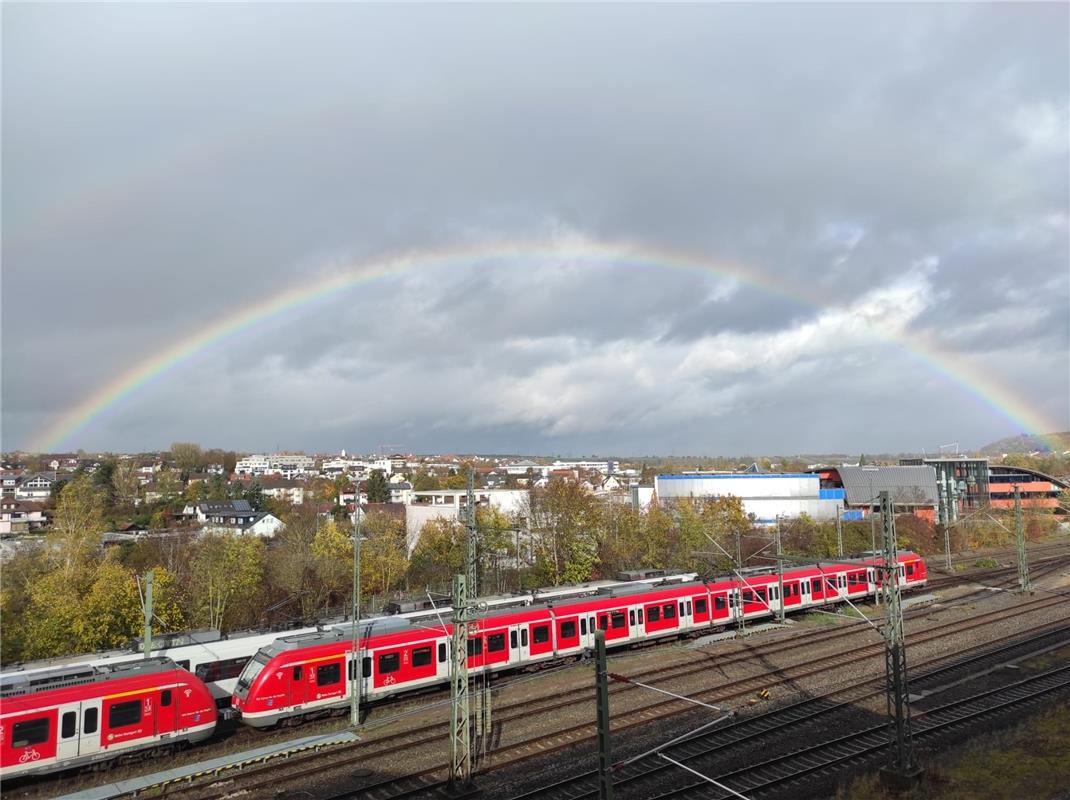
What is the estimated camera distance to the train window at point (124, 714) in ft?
59.2

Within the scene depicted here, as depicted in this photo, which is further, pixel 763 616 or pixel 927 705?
pixel 763 616

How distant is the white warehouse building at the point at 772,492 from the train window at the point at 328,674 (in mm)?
64261

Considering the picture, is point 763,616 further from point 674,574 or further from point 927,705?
point 927,705

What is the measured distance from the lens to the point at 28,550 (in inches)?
1563

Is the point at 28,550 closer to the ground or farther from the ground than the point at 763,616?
farther from the ground

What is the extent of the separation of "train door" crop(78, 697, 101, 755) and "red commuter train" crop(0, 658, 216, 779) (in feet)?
0.07

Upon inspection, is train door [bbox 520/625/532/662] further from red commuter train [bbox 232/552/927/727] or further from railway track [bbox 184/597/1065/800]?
railway track [bbox 184/597/1065/800]

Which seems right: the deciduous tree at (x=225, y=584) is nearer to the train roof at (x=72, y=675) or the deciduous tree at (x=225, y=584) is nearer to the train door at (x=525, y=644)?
the train roof at (x=72, y=675)

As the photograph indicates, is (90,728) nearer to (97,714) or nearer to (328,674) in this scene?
(97,714)

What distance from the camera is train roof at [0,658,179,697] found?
1762cm

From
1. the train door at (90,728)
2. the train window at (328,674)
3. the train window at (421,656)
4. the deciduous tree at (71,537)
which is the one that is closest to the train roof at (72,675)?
the train door at (90,728)

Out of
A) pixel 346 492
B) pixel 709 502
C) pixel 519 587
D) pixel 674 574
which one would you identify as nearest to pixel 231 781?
pixel 674 574

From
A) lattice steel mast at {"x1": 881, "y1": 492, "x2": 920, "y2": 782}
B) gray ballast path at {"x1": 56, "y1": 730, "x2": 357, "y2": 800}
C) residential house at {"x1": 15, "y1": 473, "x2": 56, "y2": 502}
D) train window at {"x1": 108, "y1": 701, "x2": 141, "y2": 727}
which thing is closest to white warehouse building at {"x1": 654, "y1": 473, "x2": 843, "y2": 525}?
lattice steel mast at {"x1": 881, "y1": 492, "x2": 920, "y2": 782}

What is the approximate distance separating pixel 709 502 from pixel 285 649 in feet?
156
